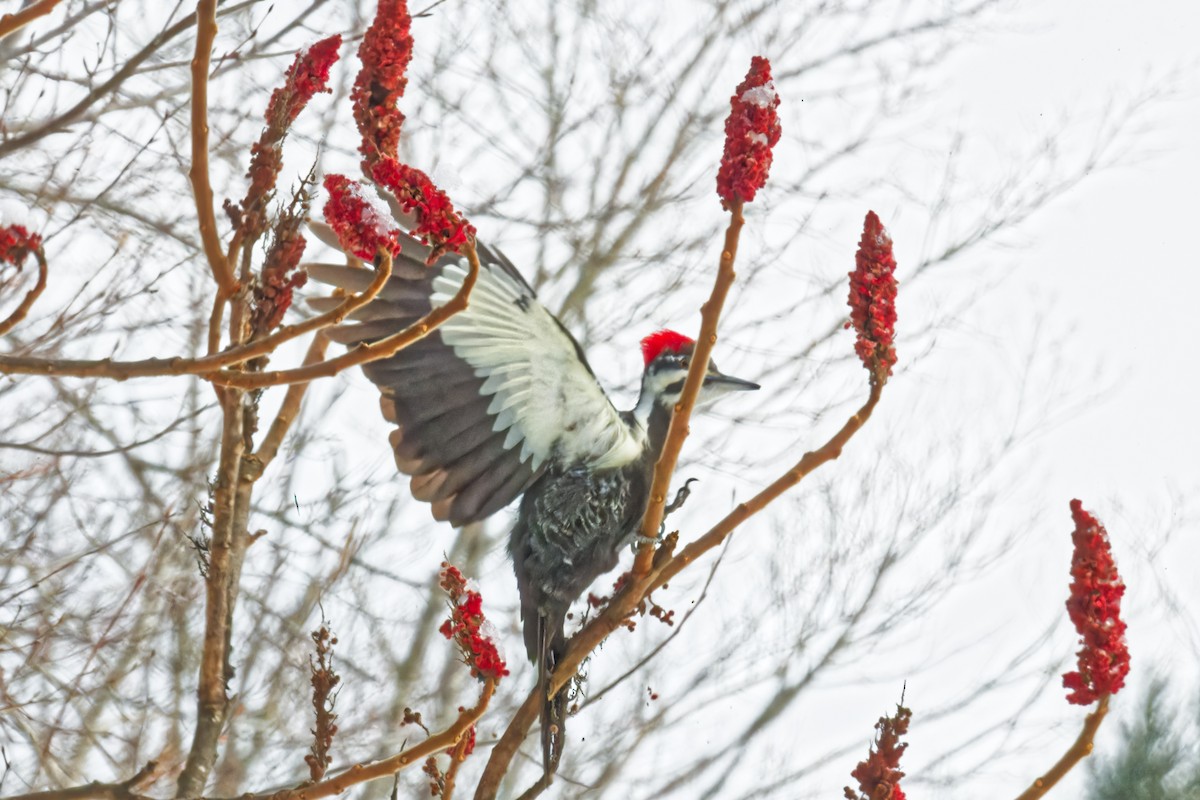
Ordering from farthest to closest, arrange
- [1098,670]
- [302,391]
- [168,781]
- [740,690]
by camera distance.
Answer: [740,690] < [168,781] < [302,391] < [1098,670]

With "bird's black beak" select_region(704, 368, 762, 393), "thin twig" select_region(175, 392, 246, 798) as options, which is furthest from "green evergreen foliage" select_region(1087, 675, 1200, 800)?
"thin twig" select_region(175, 392, 246, 798)

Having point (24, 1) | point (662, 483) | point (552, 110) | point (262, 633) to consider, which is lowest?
point (662, 483)

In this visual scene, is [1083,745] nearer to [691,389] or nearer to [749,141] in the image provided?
[691,389]

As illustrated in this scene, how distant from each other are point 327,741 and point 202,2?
3.57 ft

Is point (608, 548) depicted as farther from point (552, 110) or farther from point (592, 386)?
point (552, 110)

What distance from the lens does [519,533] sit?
3504 mm

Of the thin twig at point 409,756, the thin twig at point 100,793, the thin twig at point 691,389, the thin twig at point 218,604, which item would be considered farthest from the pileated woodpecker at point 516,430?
the thin twig at point 409,756

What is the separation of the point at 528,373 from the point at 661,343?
571mm

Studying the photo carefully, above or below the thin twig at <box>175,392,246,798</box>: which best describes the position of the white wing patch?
above

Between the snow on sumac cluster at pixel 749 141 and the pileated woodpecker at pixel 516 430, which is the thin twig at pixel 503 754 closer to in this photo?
the snow on sumac cluster at pixel 749 141

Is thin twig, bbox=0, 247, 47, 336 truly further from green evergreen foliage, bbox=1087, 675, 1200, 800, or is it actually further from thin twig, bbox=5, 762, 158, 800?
green evergreen foliage, bbox=1087, 675, 1200, 800

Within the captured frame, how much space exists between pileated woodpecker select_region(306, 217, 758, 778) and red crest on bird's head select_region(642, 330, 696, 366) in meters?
0.40

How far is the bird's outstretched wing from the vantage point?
11.0 feet

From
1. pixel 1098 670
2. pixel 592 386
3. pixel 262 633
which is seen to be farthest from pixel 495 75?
pixel 1098 670
